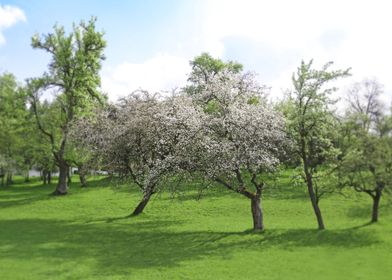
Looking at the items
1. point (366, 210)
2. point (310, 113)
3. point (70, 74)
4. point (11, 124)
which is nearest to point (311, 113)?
point (310, 113)

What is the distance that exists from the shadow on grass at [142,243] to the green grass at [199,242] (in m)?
0.06

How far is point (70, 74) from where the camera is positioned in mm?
58344

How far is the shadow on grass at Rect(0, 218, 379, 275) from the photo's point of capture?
2448 centimetres

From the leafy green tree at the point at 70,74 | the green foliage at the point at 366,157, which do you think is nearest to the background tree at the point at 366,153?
the green foliage at the point at 366,157

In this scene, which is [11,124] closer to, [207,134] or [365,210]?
[207,134]

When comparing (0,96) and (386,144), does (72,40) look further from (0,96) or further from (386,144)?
(386,144)

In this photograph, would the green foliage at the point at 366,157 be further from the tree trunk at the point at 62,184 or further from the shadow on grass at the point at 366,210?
the tree trunk at the point at 62,184

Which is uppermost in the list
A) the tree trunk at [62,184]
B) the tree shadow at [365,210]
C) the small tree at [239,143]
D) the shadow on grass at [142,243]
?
the small tree at [239,143]

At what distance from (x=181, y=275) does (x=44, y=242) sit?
12.7m

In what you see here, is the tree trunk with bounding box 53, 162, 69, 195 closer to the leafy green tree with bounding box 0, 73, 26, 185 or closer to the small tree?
the leafy green tree with bounding box 0, 73, 26, 185

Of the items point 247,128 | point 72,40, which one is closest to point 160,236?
point 247,128

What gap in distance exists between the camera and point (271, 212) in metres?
39.7

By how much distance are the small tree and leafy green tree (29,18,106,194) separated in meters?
29.1

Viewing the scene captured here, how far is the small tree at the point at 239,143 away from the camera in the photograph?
1172 inches
